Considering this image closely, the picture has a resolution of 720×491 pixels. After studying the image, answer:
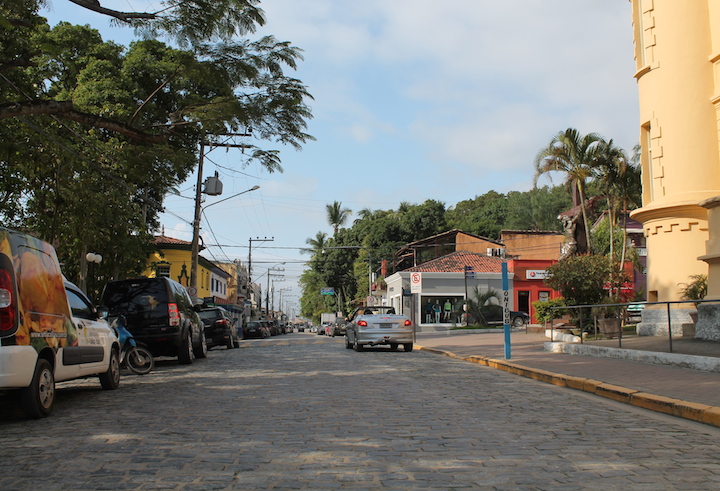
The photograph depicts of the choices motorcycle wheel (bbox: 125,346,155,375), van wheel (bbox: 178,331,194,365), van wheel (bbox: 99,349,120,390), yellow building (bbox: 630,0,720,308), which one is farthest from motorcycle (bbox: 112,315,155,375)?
yellow building (bbox: 630,0,720,308)

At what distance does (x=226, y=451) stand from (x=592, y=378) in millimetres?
7165

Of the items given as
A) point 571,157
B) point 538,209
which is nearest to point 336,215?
point 538,209

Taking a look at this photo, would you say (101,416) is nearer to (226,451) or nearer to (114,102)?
(226,451)

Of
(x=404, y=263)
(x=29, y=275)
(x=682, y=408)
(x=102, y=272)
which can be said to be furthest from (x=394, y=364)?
(x=404, y=263)

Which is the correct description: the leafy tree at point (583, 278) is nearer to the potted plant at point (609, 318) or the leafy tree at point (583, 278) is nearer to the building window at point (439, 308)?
the potted plant at point (609, 318)

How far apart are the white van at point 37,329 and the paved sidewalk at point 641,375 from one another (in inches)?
295

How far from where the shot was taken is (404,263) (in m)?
62.2

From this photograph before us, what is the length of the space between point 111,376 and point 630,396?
7.91m

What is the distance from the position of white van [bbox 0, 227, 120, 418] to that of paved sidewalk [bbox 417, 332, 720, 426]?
7.49 meters

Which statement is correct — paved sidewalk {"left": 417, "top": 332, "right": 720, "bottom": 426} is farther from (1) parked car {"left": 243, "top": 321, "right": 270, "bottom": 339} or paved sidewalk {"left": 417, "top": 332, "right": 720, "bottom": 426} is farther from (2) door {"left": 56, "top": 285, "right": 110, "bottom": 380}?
(1) parked car {"left": 243, "top": 321, "right": 270, "bottom": 339}

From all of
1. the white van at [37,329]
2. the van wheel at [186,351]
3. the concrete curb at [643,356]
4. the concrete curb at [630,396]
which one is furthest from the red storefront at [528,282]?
the white van at [37,329]

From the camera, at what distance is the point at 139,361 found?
13180mm

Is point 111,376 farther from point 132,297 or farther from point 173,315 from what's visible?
point 132,297

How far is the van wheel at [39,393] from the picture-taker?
7.11m
